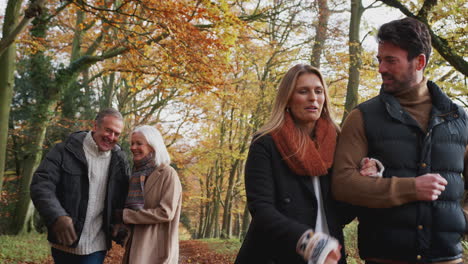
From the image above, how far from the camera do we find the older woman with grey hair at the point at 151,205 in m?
3.81

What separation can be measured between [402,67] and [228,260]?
1087 centimetres

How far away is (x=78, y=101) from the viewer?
16516 mm

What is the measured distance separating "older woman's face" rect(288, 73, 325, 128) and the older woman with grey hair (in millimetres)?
1889

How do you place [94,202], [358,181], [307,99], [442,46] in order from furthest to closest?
[442,46]
[94,202]
[307,99]
[358,181]

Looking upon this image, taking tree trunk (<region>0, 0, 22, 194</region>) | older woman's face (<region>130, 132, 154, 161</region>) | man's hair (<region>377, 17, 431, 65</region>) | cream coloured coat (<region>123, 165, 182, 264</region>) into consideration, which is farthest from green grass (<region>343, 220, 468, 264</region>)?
tree trunk (<region>0, 0, 22, 194</region>)

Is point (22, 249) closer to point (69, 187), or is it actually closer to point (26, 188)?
point (26, 188)

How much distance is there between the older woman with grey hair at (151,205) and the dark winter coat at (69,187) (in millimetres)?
210

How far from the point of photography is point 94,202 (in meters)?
3.87

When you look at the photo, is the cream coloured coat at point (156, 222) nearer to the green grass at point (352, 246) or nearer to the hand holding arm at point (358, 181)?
the hand holding arm at point (358, 181)

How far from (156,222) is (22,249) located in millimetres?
8686

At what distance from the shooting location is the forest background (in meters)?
8.52

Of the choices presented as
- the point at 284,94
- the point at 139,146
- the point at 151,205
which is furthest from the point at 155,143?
the point at 284,94

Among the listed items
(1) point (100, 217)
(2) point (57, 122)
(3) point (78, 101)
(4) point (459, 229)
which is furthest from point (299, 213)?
(3) point (78, 101)

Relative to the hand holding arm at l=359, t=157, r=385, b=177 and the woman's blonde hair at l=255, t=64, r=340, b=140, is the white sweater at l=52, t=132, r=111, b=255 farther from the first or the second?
the hand holding arm at l=359, t=157, r=385, b=177
